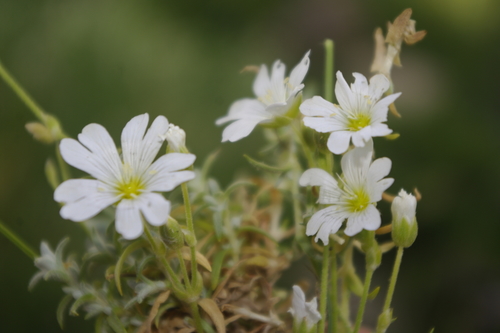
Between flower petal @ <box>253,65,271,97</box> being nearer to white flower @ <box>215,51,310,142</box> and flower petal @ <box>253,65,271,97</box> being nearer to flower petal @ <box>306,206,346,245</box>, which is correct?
white flower @ <box>215,51,310,142</box>

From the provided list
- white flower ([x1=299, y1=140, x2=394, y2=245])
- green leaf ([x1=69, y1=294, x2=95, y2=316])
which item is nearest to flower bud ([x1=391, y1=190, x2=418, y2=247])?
white flower ([x1=299, y1=140, x2=394, y2=245])

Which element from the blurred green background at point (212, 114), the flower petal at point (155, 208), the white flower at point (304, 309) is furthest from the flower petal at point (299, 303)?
the blurred green background at point (212, 114)

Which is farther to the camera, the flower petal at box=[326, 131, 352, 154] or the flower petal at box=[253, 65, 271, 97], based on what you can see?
the flower petal at box=[253, 65, 271, 97]

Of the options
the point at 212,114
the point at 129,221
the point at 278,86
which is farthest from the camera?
the point at 212,114

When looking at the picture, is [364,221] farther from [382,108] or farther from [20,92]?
[20,92]

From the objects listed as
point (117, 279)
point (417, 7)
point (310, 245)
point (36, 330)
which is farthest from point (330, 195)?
point (417, 7)

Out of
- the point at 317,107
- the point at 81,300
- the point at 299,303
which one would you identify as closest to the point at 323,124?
the point at 317,107

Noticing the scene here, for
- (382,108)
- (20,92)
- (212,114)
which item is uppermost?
(212,114)
